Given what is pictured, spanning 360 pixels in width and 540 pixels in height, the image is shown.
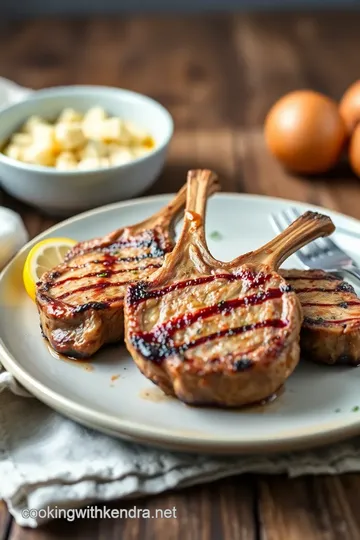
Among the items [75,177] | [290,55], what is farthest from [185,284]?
[290,55]


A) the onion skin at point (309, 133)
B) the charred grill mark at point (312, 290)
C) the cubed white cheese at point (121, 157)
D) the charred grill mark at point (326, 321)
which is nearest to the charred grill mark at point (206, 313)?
the charred grill mark at point (326, 321)

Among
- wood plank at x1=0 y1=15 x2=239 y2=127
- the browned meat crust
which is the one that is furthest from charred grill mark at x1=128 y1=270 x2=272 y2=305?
wood plank at x1=0 y1=15 x2=239 y2=127

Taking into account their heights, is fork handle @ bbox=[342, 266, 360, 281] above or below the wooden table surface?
above

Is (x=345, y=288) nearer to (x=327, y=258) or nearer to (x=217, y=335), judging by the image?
(x=327, y=258)

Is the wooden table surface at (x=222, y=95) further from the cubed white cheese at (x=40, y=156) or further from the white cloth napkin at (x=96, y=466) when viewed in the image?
the cubed white cheese at (x=40, y=156)

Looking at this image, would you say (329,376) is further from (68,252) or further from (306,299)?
(68,252)

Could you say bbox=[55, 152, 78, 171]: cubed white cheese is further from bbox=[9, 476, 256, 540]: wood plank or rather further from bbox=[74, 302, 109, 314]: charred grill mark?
bbox=[9, 476, 256, 540]: wood plank
